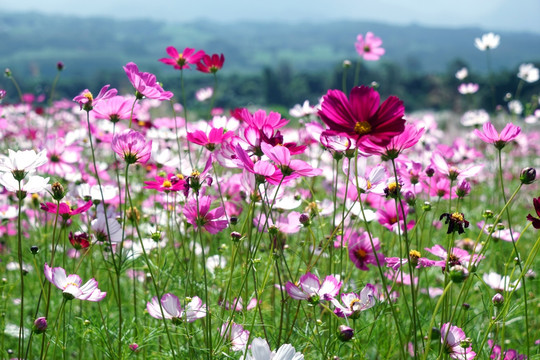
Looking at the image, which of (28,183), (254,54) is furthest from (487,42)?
(254,54)

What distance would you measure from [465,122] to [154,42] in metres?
168

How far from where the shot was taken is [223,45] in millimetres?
152125

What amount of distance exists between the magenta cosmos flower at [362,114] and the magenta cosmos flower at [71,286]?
0.46 m

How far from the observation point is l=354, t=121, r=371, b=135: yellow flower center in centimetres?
75

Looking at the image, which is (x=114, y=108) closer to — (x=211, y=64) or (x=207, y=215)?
(x=207, y=215)

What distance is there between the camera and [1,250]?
6.61 ft

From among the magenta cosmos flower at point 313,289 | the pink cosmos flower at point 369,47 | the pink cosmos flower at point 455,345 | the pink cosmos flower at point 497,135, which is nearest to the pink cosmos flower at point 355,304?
the magenta cosmos flower at point 313,289

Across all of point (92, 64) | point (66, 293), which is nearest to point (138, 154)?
point (66, 293)

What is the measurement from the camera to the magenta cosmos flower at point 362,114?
0.73 metres

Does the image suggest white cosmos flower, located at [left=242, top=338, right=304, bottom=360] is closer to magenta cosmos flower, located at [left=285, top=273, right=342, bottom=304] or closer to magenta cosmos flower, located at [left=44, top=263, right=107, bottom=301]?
magenta cosmos flower, located at [left=285, top=273, right=342, bottom=304]

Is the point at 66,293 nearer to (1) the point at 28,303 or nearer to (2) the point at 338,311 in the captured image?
(2) the point at 338,311

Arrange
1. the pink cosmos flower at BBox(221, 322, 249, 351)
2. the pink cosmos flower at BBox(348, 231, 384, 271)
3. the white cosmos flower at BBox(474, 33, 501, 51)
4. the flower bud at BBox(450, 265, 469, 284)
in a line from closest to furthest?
the flower bud at BBox(450, 265, 469, 284) → the pink cosmos flower at BBox(221, 322, 249, 351) → the pink cosmos flower at BBox(348, 231, 384, 271) → the white cosmos flower at BBox(474, 33, 501, 51)

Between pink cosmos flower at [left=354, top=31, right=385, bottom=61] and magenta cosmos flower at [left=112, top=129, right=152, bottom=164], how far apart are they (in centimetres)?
131

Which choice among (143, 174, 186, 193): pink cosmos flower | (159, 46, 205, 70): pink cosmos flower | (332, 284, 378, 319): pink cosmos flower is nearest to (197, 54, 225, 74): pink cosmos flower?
(159, 46, 205, 70): pink cosmos flower
